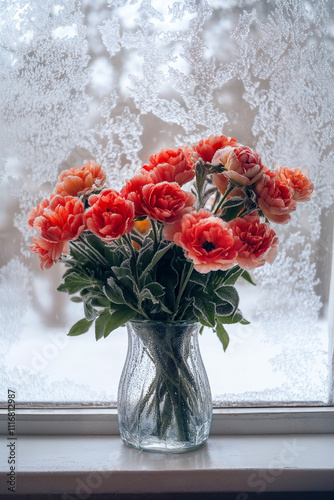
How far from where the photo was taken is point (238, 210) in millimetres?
700

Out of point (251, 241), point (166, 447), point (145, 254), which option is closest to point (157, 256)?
point (145, 254)

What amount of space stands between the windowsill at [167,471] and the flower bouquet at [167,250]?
0.13 ft

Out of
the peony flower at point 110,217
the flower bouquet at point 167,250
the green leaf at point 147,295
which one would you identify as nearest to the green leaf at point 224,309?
the flower bouquet at point 167,250

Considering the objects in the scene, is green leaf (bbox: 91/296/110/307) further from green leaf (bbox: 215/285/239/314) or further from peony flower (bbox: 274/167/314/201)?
peony flower (bbox: 274/167/314/201)

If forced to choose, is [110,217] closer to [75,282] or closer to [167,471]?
[75,282]

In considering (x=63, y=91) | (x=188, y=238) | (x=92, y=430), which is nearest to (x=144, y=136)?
(x=63, y=91)

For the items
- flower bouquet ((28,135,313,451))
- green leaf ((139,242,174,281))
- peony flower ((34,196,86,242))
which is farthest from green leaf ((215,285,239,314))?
peony flower ((34,196,86,242))

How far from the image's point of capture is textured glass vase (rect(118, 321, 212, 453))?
766 mm

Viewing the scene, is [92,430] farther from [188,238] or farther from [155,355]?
[188,238]

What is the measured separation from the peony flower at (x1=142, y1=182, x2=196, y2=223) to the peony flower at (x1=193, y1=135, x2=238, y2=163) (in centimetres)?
10

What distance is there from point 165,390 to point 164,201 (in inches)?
12.4

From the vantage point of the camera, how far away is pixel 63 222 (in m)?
0.64

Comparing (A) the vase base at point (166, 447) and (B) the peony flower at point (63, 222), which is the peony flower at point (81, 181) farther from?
(A) the vase base at point (166, 447)

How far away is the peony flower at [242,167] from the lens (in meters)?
0.65
